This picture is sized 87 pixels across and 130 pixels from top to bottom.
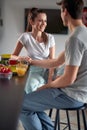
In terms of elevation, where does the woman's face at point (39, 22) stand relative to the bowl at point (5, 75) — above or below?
above

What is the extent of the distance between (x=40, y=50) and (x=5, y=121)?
1.69m

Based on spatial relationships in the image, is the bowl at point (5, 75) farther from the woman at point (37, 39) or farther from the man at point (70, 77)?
the woman at point (37, 39)

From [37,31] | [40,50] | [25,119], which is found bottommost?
[25,119]

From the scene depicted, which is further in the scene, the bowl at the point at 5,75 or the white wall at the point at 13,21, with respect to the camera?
the white wall at the point at 13,21

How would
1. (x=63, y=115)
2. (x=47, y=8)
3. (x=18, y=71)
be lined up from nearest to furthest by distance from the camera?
(x=18, y=71) < (x=63, y=115) < (x=47, y=8)

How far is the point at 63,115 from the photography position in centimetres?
316

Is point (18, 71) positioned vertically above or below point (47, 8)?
below

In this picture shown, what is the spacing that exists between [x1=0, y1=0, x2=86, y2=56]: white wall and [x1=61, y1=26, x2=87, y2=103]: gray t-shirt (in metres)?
2.80

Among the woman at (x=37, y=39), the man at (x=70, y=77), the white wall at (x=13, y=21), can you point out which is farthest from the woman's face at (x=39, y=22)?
the white wall at (x=13, y=21)

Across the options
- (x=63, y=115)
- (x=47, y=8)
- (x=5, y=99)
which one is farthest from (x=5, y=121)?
(x=47, y=8)

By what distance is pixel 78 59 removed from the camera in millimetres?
1640

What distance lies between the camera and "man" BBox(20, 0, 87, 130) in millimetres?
1643

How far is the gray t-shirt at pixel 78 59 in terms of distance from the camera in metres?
1.63

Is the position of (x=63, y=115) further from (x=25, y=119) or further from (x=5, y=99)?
(x=5, y=99)
